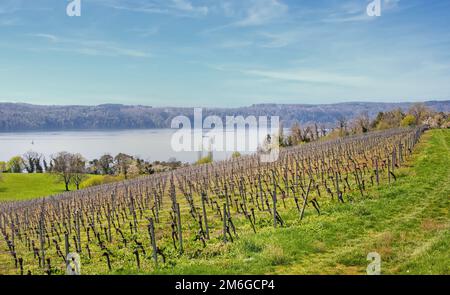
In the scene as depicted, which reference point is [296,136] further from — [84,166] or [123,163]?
[84,166]

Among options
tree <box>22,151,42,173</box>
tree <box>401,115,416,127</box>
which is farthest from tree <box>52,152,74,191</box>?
tree <box>401,115,416,127</box>

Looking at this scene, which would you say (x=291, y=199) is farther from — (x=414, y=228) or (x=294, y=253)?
(x=294, y=253)

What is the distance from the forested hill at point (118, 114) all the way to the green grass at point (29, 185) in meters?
9.87

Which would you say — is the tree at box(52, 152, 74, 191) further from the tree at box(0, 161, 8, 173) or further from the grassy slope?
the grassy slope

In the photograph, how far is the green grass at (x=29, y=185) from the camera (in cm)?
7219

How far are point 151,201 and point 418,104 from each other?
107 m

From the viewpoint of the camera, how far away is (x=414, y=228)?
1109 cm

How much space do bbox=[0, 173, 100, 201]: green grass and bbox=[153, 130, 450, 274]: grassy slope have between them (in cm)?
6666

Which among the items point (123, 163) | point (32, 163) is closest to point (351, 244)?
point (123, 163)

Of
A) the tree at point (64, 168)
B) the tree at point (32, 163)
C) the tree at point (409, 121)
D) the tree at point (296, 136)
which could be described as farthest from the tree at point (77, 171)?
the tree at point (409, 121)

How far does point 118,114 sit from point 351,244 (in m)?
157

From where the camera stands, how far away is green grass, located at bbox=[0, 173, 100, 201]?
72.2 metres

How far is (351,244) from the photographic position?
10.1 meters
